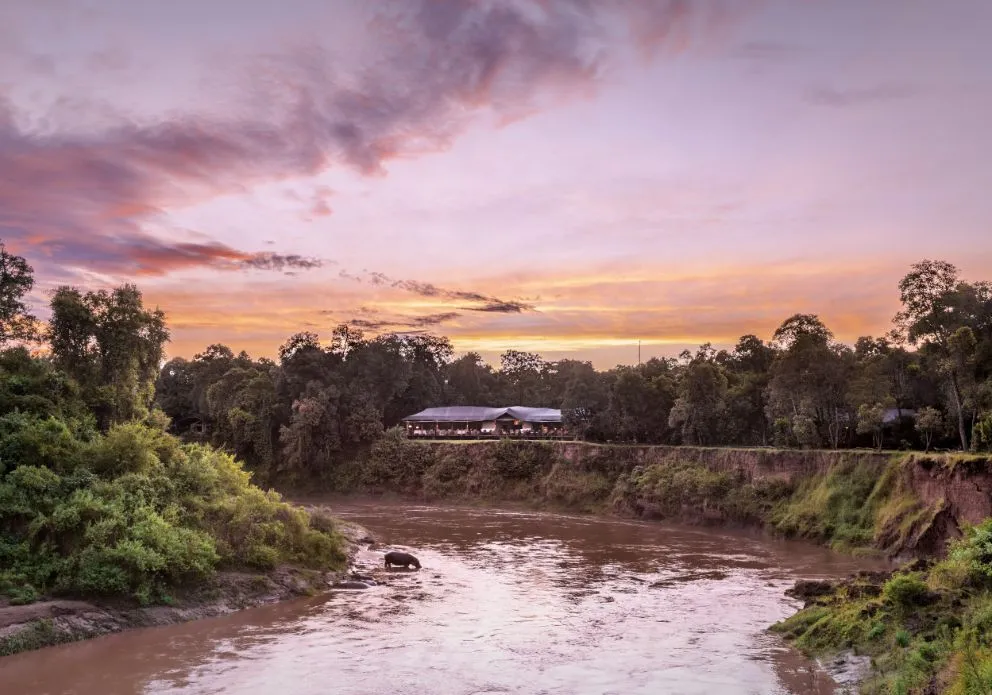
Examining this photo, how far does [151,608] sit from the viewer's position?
25.1 m

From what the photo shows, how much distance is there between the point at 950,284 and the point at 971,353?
3.82m

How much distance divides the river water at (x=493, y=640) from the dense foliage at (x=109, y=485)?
2.55 m

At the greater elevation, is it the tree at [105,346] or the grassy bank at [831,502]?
the tree at [105,346]

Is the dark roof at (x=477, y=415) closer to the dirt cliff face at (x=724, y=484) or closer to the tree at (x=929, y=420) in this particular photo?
the dirt cliff face at (x=724, y=484)

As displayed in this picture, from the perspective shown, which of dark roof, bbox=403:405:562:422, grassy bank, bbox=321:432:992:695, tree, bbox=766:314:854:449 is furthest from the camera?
dark roof, bbox=403:405:562:422

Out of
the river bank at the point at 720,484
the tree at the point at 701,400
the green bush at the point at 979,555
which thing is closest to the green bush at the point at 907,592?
the green bush at the point at 979,555

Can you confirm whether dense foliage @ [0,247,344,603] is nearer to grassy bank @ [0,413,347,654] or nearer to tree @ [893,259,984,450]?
grassy bank @ [0,413,347,654]

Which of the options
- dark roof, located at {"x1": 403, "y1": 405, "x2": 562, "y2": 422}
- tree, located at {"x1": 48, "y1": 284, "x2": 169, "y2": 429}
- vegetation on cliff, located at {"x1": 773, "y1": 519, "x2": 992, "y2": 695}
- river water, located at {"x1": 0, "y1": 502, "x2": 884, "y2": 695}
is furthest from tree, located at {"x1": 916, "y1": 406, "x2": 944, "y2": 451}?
dark roof, located at {"x1": 403, "y1": 405, "x2": 562, "y2": 422}

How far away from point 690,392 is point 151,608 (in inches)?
1716

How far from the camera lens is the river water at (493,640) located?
1930 cm

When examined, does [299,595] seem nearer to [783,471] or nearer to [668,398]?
[783,471]

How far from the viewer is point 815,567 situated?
36.1 metres

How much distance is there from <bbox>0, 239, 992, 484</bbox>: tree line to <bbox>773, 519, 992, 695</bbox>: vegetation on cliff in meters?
18.4

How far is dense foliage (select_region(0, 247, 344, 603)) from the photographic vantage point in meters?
25.2
